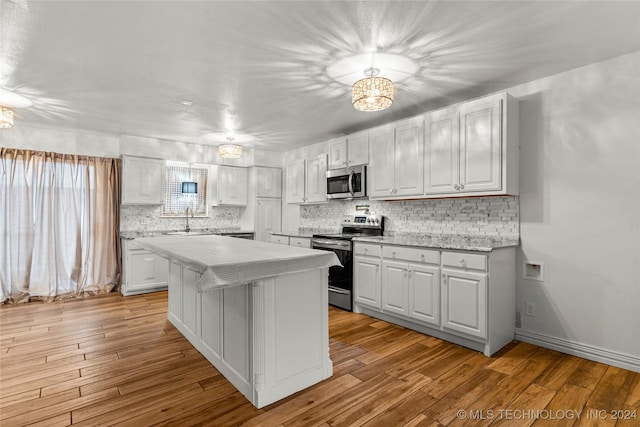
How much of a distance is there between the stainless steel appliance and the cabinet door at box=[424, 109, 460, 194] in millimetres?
1159

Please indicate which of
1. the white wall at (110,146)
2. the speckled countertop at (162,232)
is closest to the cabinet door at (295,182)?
the white wall at (110,146)

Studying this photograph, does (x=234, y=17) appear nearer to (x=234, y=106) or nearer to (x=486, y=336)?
(x=234, y=106)

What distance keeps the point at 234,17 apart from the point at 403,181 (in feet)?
8.12

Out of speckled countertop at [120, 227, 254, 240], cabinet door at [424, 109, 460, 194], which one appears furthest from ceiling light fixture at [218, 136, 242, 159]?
cabinet door at [424, 109, 460, 194]

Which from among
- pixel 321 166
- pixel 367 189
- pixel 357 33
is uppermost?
pixel 357 33

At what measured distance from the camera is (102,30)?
2.25 meters

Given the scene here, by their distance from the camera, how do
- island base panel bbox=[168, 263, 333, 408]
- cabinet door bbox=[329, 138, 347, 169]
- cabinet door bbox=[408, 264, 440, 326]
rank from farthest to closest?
cabinet door bbox=[329, 138, 347, 169] → cabinet door bbox=[408, 264, 440, 326] → island base panel bbox=[168, 263, 333, 408]

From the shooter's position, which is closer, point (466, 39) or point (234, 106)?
point (466, 39)

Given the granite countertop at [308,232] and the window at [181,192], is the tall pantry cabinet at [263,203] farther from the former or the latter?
the window at [181,192]

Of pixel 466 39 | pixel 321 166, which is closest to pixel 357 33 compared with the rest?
pixel 466 39

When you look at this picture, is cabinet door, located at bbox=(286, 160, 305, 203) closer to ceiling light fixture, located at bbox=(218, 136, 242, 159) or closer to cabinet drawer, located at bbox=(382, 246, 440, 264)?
ceiling light fixture, located at bbox=(218, 136, 242, 159)

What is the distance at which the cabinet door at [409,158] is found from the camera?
3.66m

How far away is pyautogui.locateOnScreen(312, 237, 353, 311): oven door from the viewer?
4.06 metres

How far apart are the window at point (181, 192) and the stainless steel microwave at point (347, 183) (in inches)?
103
